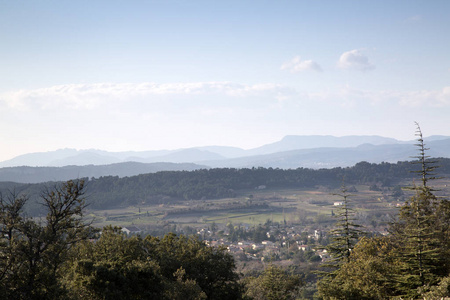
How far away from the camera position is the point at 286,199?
16562 cm

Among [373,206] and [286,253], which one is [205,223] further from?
[373,206]

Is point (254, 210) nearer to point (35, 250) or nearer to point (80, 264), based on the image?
point (80, 264)

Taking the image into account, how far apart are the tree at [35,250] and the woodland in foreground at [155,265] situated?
0.13 feet

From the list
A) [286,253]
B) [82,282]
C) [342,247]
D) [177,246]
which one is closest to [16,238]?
[82,282]

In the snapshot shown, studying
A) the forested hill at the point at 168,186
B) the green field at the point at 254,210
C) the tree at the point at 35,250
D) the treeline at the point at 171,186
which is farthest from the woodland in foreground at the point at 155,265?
the treeline at the point at 171,186

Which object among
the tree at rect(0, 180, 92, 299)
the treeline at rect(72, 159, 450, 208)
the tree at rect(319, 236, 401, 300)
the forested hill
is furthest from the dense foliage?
the treeline at rect(72, 159, 450, 208)

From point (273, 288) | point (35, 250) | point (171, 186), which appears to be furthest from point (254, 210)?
point (35, 250)

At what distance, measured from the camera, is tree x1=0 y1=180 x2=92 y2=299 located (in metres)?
16.6

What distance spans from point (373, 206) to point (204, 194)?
75.3m

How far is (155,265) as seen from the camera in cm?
2084

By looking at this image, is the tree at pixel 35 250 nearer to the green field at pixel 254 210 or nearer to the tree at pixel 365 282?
the tree at pixel 365 282

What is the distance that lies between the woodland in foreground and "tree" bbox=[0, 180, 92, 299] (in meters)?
0.04

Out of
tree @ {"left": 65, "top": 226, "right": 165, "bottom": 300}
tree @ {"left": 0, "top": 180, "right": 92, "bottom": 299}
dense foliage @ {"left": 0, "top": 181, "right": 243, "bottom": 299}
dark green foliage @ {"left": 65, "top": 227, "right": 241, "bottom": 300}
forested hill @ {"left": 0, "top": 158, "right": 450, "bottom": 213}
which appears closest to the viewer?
tree @ {"left": 0, "top": 180, "right": 92, "bottom": 299}

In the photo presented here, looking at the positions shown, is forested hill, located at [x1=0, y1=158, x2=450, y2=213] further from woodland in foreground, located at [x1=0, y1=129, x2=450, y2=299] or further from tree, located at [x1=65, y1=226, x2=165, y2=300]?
tree, located at [x1=65, y1=226, x2=165, y2=300]
